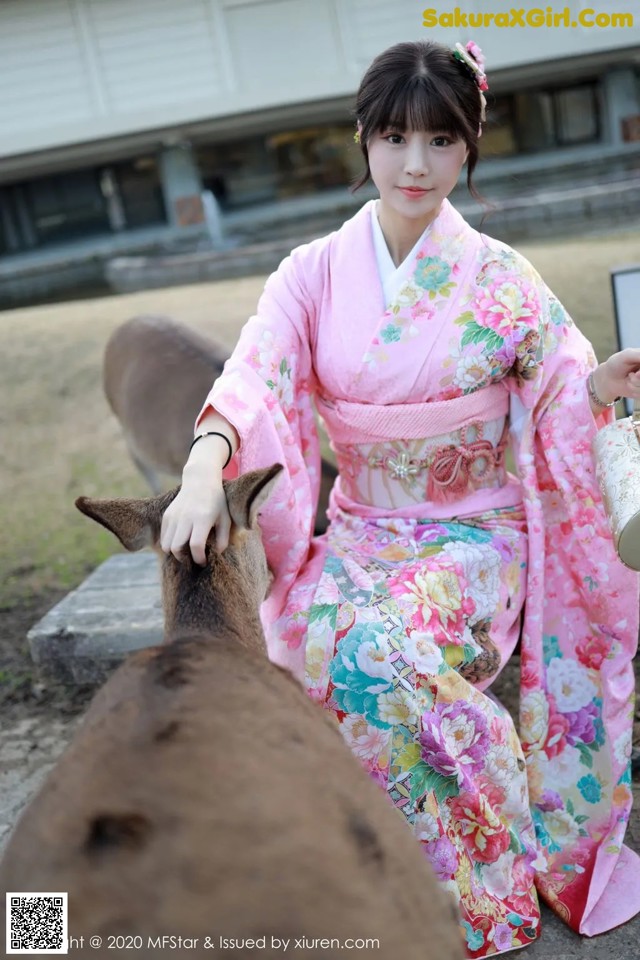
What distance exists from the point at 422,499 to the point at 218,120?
17.1m

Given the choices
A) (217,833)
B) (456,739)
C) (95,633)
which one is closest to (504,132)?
(95,633)

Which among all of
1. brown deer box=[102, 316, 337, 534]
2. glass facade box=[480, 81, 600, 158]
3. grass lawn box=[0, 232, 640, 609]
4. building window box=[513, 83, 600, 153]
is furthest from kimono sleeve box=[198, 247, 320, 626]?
building window box=[513, 83, 600, 153]

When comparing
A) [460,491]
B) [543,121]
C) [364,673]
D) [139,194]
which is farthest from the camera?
[139,194]

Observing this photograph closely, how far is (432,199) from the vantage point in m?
2.51

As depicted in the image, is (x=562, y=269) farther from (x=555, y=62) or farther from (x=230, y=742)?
(x=555, y=62)

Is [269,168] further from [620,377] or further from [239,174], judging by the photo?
[620,377]

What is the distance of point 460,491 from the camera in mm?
2586

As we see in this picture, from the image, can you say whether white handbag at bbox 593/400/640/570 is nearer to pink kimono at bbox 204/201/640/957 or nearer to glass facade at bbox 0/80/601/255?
pink kimono at bbox 204/201/640/957

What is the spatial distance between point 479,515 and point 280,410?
1.93ft

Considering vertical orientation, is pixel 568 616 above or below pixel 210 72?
below

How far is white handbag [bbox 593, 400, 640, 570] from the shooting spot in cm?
211

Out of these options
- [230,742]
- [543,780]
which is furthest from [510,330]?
[230,742]

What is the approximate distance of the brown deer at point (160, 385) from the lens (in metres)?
4.62

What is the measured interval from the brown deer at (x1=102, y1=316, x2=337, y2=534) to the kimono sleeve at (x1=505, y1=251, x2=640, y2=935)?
2151 mm
